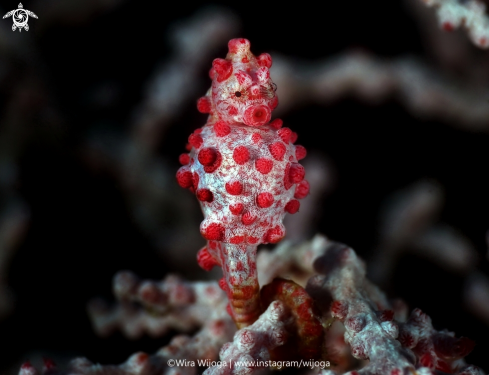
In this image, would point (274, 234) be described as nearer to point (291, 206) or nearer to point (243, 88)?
point (291, 206)

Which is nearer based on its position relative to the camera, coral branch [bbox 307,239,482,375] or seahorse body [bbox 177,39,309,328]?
coral branch [bbox 307,239,482,375]

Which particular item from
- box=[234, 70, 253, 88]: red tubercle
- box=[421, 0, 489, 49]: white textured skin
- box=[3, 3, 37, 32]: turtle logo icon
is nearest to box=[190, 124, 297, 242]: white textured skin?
box=[234, 70, 253, 88]: red tubercle

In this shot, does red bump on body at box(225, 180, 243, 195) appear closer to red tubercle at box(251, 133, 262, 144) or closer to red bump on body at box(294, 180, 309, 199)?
red tubercle at box(251, 133, 262, 144)

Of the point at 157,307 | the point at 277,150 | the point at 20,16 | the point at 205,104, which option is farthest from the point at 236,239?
the point at 20,16

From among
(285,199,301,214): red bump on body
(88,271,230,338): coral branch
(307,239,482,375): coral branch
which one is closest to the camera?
(307,239,482,375): coral branch

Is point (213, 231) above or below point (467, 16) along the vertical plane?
below

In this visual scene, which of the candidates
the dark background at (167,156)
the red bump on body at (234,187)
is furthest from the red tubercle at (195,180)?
the dark background at (167,156)
